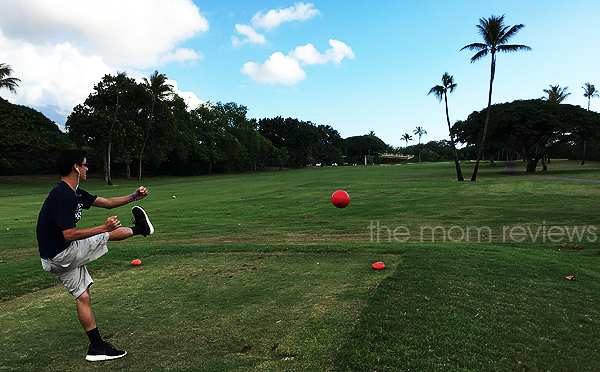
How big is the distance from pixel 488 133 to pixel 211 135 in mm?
50374

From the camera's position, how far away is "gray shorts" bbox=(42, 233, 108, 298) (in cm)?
405

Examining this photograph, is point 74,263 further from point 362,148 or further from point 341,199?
→ point 362,148

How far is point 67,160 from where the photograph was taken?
414cm

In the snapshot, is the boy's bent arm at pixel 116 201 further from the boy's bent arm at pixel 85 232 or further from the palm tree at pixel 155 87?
the palm tree at pixel 155 87

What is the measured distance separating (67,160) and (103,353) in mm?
2203

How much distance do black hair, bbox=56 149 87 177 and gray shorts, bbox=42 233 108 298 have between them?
0.84 m

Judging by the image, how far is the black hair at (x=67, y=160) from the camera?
410cm

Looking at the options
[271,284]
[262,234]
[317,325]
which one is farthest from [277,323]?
[262,234]

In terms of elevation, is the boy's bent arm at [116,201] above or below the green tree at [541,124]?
below

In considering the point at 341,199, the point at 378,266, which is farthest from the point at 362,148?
the point at 378,266

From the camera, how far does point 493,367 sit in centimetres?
337

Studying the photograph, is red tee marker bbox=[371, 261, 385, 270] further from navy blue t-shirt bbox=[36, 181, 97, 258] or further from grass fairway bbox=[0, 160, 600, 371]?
navy blue t-shirt bbox=[36, 181, 97, 258]

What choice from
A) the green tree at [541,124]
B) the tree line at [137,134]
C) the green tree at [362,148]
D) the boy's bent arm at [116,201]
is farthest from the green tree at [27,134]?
the green tree at [362,148]

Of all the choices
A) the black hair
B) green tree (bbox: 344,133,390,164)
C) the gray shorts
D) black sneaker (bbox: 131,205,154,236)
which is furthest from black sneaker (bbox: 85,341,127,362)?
green tree (bbox: 344,133,390,164)
